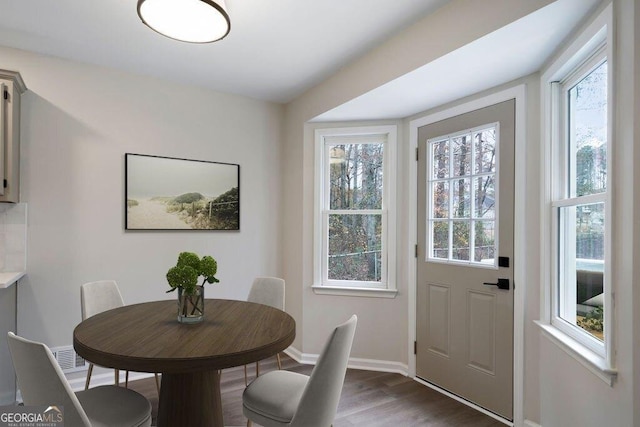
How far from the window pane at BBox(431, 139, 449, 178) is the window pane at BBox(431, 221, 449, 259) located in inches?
15.8

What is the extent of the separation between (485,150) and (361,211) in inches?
48.0

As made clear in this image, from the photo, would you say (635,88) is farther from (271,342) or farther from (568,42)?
(271,342)

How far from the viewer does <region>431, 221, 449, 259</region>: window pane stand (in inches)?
114

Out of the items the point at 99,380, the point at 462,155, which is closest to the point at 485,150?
the point at 462,155

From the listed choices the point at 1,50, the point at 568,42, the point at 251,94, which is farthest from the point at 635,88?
the point at 1,50

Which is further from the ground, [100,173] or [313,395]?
[100,173]

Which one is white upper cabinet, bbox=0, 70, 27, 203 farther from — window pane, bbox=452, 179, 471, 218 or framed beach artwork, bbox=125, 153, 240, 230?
window pane, bbox=452, 179, 471, 218

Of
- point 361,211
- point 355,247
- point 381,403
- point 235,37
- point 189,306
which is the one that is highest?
point 235,37

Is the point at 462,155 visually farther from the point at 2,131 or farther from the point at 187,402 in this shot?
the point at 2,131

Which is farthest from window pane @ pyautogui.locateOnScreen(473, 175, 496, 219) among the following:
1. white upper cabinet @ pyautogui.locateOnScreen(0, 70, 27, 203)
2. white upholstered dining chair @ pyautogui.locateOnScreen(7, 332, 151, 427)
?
white upper cabinet @ pyautogui.locateOnScreen(0, 70, 27, 203)

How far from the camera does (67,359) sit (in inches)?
109

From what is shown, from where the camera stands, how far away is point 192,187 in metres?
3.32

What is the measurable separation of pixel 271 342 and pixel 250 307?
0.73 m

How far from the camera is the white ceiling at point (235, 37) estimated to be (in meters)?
2.12
